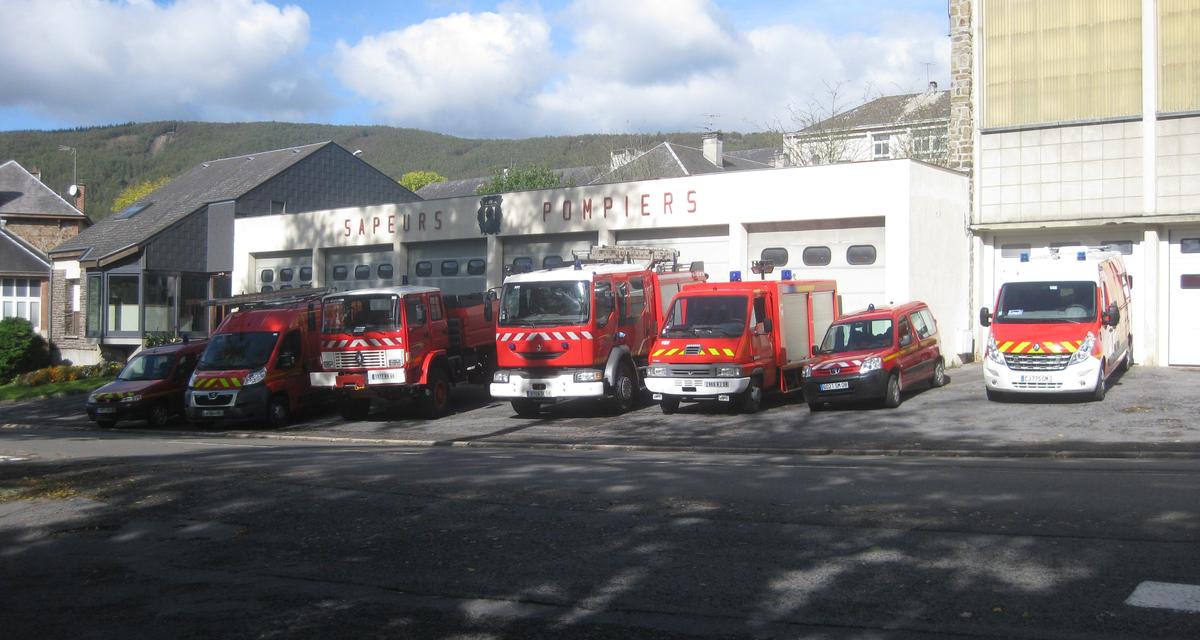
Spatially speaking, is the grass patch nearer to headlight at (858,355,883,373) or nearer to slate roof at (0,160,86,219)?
slate roof at (0,160,86,219)

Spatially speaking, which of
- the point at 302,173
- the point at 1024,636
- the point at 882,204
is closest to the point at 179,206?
the point at 302,173

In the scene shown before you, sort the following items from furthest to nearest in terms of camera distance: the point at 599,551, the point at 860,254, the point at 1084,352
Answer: the point at 860,254
the point at 1084,352
the point at 599,551

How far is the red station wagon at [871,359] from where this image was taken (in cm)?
1873

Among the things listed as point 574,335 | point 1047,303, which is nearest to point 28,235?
point 574,335

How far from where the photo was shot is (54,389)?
35.3 meters

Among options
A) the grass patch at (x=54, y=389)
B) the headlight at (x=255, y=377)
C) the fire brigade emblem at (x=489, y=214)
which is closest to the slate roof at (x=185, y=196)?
the grass patch at (x=54, y=389)

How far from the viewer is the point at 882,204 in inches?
936

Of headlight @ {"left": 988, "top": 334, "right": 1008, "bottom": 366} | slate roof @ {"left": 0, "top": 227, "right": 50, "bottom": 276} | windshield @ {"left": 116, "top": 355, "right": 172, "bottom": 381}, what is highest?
slate roof @ {"left": 0, "top": 227, "right": 50, "bottom": 276}

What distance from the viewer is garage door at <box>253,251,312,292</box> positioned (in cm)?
3709

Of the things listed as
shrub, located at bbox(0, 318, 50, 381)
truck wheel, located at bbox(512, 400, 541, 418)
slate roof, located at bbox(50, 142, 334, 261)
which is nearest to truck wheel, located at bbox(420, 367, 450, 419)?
truck wheel, located at bbox(512, 400, 541, 418)

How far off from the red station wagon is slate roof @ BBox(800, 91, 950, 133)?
26930mm

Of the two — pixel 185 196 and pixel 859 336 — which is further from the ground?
pixel 185 196

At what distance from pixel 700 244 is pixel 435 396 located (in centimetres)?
853

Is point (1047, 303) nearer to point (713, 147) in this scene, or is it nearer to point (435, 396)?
point (435, 396)
